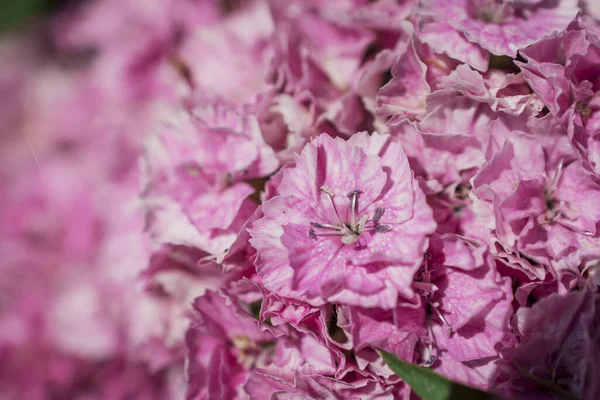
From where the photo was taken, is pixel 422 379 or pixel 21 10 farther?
pixel 21 10

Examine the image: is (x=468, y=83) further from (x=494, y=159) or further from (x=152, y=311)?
(x=152, y=311)

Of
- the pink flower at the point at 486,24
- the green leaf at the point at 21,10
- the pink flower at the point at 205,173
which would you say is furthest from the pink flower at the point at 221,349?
the green leaf at the point at 21,10

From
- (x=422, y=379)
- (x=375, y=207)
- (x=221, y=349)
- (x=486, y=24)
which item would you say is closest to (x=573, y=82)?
(x=486, y=24)

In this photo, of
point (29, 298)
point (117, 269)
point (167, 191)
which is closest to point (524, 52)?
point (167, 191)

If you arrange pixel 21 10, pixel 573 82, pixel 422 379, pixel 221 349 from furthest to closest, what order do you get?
pixel 21 10 → pixel 221 349 → pixel 573 82 → pixel 422 379

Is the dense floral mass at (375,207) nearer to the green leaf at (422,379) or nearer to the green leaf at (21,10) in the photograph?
the green leaf at (422,379)

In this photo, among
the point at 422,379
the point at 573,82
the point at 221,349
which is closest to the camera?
the point at 422,379

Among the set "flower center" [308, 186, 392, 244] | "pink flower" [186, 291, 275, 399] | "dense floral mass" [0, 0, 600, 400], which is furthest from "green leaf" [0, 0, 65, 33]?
"flower center" [308, 186, 392, 244]

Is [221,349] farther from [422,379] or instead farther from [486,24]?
[486,24]

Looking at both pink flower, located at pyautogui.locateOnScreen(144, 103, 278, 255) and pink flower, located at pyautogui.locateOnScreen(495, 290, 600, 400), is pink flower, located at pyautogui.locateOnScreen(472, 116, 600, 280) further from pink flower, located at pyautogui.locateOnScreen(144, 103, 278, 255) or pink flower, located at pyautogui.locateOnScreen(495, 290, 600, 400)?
pink flower, located at pyautogui.locateOnScreen(144, 103, 278, 255)
